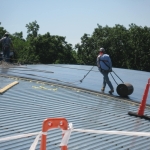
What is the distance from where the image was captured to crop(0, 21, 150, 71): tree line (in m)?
55.5

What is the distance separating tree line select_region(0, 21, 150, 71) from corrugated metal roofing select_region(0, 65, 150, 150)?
37.8 m

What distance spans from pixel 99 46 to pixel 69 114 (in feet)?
161

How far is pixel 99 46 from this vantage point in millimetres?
58219

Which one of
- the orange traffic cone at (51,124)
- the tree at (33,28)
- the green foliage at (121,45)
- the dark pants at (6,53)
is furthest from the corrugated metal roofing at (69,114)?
the tree at (33,28)

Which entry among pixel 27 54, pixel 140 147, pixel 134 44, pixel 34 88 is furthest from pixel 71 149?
pixel 27 54

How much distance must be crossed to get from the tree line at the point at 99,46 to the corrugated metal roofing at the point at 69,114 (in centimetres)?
3781

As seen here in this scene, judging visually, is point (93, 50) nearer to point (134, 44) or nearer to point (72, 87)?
point (134, 44)

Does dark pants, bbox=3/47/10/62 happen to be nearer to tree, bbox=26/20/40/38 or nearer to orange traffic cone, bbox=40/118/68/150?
orange traffic cone, bbox=40/118/68/150

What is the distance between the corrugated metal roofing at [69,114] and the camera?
23.6ft

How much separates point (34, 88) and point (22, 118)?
177 inches

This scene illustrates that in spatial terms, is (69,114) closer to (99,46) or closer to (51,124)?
(51,124)

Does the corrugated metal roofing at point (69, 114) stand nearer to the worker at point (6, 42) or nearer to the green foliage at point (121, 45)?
the worker at point (6, 42)

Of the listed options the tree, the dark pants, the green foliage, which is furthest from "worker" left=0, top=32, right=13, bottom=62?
the tree

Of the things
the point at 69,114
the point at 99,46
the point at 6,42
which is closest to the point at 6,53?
the point at 6,42
